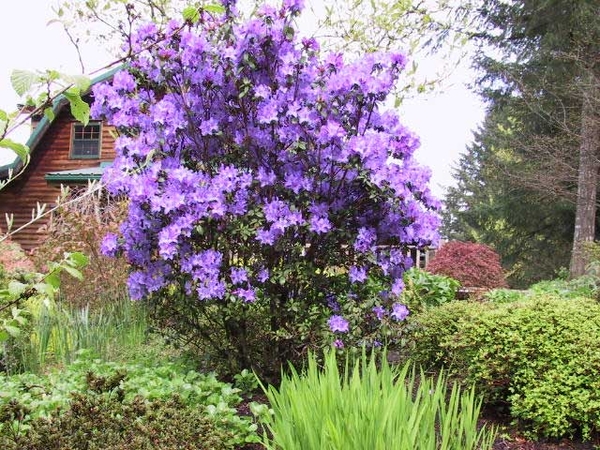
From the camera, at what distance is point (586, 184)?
1266cm

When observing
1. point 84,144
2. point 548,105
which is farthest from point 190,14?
point 84,144

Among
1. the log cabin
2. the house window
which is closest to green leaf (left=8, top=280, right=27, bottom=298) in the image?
the log cabin

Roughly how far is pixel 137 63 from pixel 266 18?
90 centimetres

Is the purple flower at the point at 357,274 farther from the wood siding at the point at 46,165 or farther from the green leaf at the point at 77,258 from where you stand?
the wood siding at the point at 46,165

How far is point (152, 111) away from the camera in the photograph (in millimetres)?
3734

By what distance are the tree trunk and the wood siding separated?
11.6 m

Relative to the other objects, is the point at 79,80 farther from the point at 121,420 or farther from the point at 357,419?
the point at 121,420

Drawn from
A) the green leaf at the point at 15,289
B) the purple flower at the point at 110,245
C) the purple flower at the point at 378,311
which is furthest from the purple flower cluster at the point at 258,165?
the green leaf at the point at 15,289

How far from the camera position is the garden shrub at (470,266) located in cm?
1084

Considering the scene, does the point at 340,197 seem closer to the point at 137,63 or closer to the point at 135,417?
the point at 137,63

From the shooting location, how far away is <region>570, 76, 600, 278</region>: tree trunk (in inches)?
486

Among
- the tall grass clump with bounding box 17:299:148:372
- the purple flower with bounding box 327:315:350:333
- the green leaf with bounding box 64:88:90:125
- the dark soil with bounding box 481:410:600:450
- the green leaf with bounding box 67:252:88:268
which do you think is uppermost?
the green leaf with bounding box 64:88:90:125

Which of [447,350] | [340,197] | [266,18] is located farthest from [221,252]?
[447,350]

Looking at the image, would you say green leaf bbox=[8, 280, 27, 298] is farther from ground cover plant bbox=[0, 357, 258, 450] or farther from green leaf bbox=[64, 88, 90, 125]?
ground cover plant bbox=[0, 357, 258, 450]
